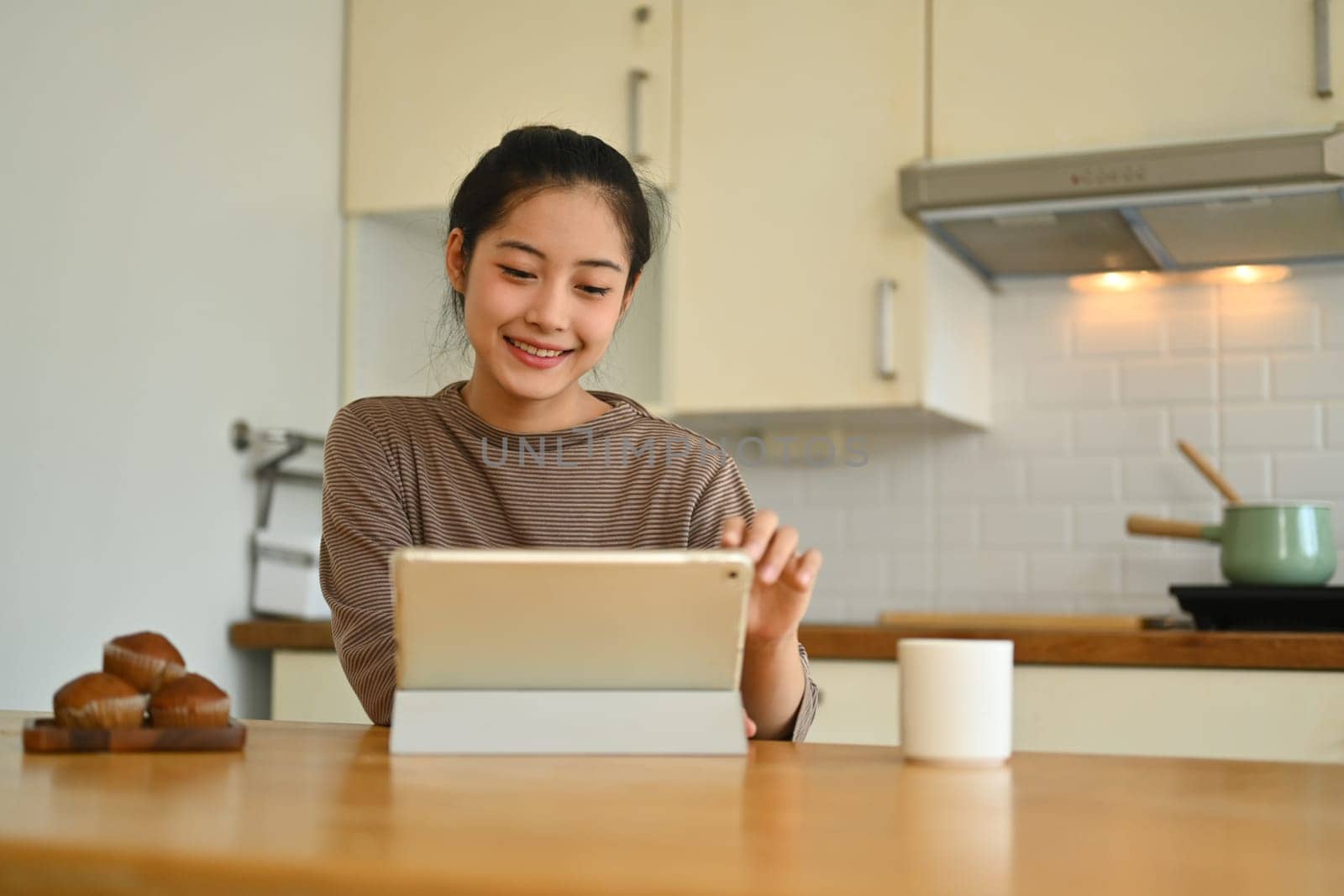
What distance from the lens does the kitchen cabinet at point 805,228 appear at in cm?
286

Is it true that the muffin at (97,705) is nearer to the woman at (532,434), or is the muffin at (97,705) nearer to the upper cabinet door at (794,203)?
the woman at (532,434)

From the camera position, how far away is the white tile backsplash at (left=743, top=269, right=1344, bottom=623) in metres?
2.95

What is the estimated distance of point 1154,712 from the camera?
95.3 inches

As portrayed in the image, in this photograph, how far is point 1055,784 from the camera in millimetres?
990

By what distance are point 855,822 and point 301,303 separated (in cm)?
255

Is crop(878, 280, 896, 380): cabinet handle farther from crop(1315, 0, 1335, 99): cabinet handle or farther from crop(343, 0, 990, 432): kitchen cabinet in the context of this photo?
crop(1315, 0, 1335, 99): cabinet handle

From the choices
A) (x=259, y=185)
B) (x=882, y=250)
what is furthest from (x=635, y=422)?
(x=259, y=185)

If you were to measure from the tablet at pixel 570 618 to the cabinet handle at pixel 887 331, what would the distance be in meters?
1.76

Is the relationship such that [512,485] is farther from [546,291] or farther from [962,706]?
[962,706]

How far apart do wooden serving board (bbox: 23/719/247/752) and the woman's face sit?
2.12 feet

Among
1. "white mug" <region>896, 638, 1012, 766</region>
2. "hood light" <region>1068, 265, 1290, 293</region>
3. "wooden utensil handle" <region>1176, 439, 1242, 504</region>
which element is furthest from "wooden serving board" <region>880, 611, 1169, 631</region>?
"white mug" <region>896, 638, 1012, 766</region>

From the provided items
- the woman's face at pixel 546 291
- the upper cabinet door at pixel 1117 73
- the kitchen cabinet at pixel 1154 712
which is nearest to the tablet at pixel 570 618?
the woman's face at pixel 546 291

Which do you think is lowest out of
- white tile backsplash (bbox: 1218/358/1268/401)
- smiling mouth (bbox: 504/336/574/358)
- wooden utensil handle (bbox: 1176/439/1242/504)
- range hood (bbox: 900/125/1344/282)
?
wooden utensil handle (bbox: 1176/439/1242/504)

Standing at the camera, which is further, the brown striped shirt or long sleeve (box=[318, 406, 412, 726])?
the brown striped shirt
